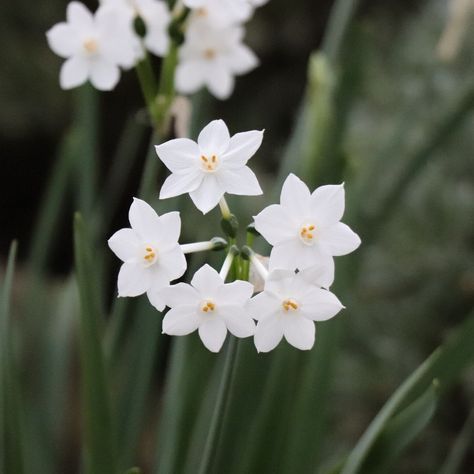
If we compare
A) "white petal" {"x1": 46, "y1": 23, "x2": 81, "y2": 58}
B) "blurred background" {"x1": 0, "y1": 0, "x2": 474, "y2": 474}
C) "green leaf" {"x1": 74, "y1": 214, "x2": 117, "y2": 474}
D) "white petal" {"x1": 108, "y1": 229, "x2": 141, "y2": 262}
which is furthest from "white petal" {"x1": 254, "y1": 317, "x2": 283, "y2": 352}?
"white petal" {"x1": 46, "y1": 23, "x2": 81, "y2": 58}

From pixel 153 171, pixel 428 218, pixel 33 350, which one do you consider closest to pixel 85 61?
pixel 153 171

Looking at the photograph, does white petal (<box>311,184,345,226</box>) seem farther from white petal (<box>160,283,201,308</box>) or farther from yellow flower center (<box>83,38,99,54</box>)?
yellow flower center (<box>83,38,99,54</box>)

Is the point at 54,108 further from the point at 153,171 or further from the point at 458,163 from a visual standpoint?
the point at 153,171

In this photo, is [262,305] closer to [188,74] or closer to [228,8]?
[228,8]

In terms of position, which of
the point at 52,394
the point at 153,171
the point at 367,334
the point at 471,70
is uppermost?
Answer: the point at 471,70

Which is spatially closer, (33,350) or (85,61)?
(85,61)

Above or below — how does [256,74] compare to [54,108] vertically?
above
